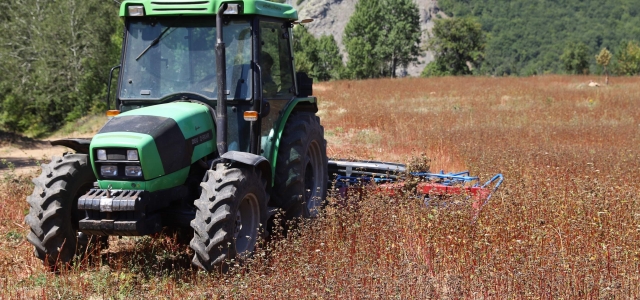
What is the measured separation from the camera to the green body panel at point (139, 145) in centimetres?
528

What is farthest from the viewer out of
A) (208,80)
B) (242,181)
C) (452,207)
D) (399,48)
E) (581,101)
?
(399,48)

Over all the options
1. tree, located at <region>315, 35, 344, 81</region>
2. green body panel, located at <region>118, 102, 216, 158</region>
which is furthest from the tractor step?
tree, located at <region>315, 35, 344, 81</region>

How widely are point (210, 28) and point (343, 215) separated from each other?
7.57 ft

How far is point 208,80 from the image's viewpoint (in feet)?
20.8

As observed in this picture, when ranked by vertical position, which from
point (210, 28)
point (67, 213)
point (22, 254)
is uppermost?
point (210, 28)

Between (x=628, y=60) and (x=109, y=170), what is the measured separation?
280 feet

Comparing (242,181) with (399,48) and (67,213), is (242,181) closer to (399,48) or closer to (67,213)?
(67,213)

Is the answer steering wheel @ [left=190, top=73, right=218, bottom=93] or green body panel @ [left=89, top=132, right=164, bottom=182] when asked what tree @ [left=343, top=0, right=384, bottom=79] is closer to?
steering wheel @ [left=190, top=73, right=218, bottom=93]

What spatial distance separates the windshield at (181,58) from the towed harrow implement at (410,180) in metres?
2.05

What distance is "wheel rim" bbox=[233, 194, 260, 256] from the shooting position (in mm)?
5659

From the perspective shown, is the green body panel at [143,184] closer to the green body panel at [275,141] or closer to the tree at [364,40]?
the green body panel at [275,141]

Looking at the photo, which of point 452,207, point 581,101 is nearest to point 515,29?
point 581,101

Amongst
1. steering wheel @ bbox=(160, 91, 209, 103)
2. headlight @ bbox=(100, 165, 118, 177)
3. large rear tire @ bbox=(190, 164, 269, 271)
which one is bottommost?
large rear tire @ bbox=(190, 164, 269, 271)

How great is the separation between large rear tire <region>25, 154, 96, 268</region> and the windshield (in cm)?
103
